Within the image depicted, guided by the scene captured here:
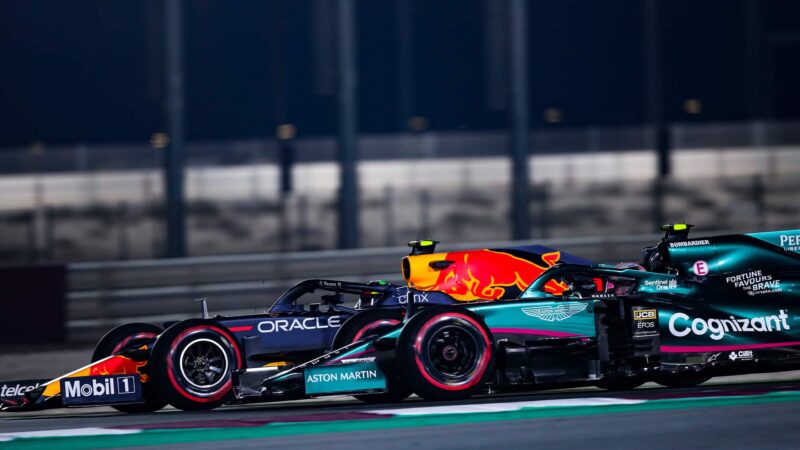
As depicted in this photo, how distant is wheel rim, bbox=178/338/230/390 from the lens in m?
8.76

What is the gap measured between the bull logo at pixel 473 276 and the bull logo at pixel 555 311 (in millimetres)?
1371

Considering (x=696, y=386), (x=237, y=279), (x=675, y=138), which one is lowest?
(x=696, y=386)

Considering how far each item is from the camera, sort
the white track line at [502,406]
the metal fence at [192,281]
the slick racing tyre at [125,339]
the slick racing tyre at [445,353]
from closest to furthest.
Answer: the white track line at [502,406] → the slick racing tyre at [445,353] → the slick racing tyre at [125,339] → the metal fence at [192,281]

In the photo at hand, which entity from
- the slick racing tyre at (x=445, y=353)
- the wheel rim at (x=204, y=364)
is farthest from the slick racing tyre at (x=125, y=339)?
the slick racing tyre at (x=445, y=353)

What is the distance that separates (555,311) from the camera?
28.1 feet

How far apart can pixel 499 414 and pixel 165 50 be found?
8022mm

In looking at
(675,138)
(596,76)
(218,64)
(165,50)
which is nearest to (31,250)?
(165,50)

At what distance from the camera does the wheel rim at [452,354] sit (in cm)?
819

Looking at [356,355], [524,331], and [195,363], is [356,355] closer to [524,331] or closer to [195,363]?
[524,331]

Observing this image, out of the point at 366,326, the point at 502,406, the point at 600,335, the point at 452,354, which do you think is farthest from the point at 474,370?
the point at 366,326

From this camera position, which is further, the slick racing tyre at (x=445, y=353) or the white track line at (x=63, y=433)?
the slick racing tyre at (x=445, y=353)

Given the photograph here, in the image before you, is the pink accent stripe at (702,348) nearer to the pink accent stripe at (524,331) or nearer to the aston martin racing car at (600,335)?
the aston martin racing car at (600,335)

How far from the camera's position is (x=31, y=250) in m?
19.6

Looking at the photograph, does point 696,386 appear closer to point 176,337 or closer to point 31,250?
point 176,337
